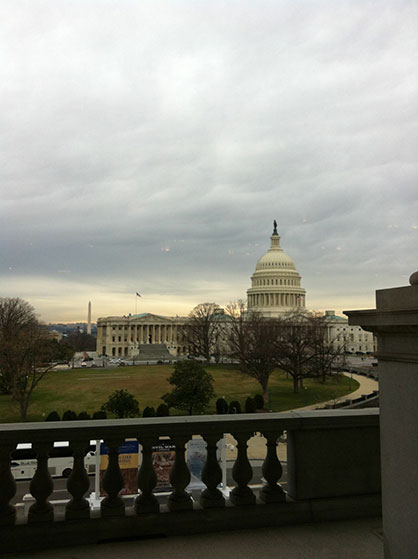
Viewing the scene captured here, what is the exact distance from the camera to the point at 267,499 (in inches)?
183

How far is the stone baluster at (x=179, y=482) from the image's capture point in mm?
4469

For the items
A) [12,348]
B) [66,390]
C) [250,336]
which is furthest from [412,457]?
[250,336]

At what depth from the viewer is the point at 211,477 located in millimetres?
4570

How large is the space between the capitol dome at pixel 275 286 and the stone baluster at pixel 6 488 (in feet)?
431

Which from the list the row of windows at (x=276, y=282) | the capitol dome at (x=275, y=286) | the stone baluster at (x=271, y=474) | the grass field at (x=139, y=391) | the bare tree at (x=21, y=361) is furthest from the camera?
the row of windows at (x=276, y=282)

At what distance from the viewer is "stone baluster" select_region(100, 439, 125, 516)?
4.36m

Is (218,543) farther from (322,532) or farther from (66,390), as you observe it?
(66,390)

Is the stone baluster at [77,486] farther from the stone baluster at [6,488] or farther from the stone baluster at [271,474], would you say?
the stone baluster at [271,474]

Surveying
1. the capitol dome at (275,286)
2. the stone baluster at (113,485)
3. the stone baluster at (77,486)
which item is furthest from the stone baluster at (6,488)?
the capitol dome at (275,286)

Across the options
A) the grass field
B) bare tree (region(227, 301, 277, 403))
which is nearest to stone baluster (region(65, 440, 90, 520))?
the grass field

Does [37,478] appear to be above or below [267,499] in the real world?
above

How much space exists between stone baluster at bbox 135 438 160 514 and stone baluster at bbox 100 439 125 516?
6.6 inches

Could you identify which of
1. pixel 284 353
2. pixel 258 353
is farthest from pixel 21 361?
pixel 284 353

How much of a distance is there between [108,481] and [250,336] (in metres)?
57.2
